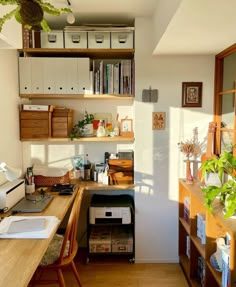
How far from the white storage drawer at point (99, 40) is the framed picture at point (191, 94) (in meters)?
0.84

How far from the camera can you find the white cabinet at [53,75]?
2789mm

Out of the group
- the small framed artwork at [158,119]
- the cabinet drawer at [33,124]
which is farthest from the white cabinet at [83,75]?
the small framed artwork at [158,119]

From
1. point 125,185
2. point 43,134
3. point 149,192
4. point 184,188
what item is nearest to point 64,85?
point 43,134

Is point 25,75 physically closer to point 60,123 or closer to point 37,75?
point 37,75

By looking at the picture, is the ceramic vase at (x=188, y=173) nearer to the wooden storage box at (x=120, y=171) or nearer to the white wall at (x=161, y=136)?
the white wall at (x=161, y=136)

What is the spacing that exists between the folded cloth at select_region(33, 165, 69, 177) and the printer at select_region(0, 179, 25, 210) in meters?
0.50

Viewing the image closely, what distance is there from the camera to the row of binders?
9.33 ft

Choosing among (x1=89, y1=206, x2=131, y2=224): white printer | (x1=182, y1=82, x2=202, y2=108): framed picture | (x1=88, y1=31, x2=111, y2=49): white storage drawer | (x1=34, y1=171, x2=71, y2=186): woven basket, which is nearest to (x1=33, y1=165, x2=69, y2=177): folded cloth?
(x1=34, y1=171, x2=71, y2=186): woven basket

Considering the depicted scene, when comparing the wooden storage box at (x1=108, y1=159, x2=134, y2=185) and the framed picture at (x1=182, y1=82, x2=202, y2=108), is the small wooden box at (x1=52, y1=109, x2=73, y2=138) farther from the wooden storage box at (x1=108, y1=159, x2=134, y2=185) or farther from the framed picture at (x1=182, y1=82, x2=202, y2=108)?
the framed picture at (x1=182, y1=82, x2=202, y2=108)

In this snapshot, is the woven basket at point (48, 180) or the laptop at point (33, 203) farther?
the woven basket at point (48, 180)

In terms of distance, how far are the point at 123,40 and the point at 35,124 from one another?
1.19 m

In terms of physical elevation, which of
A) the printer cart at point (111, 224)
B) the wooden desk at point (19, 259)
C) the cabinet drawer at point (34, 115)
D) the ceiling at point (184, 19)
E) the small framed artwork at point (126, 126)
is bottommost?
the printer cart at point (111, 224)

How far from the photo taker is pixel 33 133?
2.86 metres

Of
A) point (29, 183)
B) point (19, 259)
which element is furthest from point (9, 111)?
point (19, 259)
